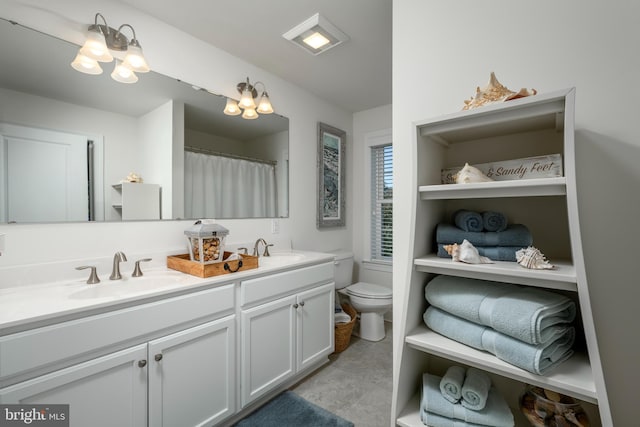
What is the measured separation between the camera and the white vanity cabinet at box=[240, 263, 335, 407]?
61.8 inches

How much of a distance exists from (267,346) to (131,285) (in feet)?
2.73

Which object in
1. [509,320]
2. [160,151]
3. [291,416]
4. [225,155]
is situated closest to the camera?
[509,320]

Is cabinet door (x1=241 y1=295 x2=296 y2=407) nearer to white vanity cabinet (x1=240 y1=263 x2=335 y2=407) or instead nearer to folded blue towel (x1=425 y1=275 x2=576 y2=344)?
white vanity cabinet (x1=240 y1=263 x2=335 y2=407)

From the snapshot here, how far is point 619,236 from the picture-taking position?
0.82 meters

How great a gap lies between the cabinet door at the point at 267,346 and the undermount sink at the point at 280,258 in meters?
0.27

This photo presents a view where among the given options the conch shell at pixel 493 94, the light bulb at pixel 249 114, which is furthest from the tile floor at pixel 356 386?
the light bulb at pixel 249 114

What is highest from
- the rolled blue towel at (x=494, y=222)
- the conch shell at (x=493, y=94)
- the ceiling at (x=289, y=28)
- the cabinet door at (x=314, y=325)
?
the ceiling at (x=289, y=28)

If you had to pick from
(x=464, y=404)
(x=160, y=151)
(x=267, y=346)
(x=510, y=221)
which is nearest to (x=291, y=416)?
(x=267, y=346)

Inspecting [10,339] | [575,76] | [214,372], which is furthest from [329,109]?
[10,339]

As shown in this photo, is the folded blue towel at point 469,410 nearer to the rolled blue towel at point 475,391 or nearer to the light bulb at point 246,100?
the rolled blue towel at point 475,391

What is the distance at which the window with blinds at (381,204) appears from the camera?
3174 mm

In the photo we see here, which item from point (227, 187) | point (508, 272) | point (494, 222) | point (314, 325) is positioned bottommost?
point (314, 325)

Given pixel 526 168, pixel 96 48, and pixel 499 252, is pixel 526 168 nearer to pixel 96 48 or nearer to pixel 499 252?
pixel 499 252

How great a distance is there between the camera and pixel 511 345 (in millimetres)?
762
